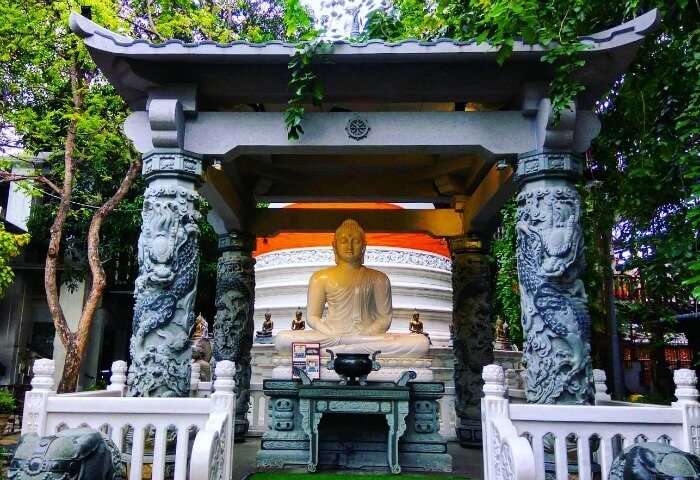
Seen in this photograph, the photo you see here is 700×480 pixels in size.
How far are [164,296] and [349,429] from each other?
242 centimetres

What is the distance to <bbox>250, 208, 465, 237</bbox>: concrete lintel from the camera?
8516 millimetres

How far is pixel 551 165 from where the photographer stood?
207 inches

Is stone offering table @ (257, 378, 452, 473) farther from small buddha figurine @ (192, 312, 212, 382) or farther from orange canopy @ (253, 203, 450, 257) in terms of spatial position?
orange canopy @ (253, 203, 450, 257)

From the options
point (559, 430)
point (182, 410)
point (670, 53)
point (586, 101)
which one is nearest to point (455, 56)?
point (586, 101)

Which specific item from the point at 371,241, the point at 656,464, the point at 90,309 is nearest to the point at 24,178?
the point at 90,309

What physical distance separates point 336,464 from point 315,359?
1.08 meters

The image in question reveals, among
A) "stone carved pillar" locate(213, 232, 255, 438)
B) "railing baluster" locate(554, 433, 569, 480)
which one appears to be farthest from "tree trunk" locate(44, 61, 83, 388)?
"railing baluster" locate(554, 433, 569, 480)

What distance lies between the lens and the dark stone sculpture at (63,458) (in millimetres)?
2766

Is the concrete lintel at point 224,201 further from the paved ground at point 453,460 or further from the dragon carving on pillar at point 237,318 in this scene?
the paved ground at point 453,460

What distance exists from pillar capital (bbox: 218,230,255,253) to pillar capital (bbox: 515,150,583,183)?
14.1ft

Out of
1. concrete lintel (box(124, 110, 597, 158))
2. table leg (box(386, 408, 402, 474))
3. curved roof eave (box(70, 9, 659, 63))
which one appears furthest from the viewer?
table leg (box(386, 408, 402, 474))

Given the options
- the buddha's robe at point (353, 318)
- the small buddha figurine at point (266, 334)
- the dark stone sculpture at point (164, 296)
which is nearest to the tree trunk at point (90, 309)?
the small buddha figurine at point (266, 334)

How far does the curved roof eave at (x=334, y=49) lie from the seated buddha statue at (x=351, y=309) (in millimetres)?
3360

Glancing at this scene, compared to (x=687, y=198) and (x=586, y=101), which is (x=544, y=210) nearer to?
(x=586, y=101)
